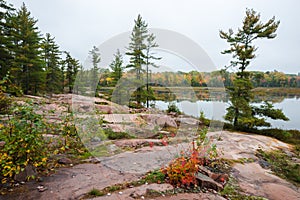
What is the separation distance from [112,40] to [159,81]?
6.42 m

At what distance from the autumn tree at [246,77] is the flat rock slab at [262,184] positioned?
587cm

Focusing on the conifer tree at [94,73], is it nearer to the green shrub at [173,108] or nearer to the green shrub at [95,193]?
the green shrub at [173,108]

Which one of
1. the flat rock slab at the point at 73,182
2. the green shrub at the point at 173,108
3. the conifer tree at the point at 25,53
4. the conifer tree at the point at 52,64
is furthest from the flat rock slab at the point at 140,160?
the conifer tree at the point at 52,64

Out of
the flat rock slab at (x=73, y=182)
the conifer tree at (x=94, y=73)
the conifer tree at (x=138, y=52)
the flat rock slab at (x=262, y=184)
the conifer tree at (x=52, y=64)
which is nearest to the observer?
the flat rock slab at (x=73, y=182)

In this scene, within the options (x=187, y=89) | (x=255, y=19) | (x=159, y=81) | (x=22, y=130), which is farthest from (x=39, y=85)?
(x=255, y=19)

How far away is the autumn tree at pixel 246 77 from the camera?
9.00m

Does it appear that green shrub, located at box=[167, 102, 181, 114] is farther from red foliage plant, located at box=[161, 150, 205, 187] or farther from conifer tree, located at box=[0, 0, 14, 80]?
conifer tree, located at box=[0, 0, 14, 80]

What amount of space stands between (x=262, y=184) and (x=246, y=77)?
781 cm

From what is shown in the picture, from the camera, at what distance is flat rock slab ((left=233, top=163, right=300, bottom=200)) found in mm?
2822

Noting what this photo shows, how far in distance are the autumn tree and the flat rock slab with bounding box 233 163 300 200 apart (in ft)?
19.2

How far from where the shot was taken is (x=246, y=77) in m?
9.59

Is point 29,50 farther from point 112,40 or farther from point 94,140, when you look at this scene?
point 94,140

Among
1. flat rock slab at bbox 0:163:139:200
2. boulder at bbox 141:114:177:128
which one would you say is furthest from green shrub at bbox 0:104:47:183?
boulder at bbox 141:114:177:128

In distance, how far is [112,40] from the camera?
197 inches
